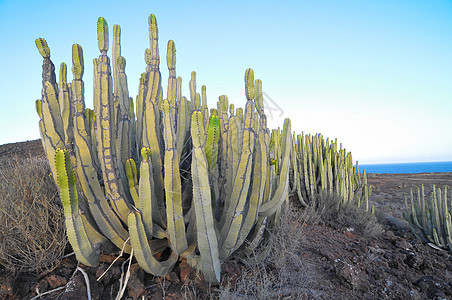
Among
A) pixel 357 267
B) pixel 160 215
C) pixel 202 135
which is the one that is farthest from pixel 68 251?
pixel 357 267

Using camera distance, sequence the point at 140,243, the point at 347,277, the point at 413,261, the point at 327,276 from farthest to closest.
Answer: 1. the point at 413,261
2. the point at 327,276
3. the point at 347,277
4. the point at 140,243

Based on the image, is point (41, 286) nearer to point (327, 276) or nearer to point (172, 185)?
point (172, 185)

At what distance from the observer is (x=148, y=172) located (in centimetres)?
225

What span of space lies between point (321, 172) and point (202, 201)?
4609 mm

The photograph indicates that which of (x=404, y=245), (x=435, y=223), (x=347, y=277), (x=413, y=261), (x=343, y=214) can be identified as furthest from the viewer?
(x=343, y=214)

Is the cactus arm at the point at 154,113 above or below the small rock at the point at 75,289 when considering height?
above

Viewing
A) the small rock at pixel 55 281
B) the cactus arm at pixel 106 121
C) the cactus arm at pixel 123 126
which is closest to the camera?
the small rock at pixel 55 281

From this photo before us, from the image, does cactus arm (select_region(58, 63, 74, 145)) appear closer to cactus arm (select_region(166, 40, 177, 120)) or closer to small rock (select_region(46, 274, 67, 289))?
cactus arm (select_region(166, 40, 177, 120))

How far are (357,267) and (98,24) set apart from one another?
4.21 metres

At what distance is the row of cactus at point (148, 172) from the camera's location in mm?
2180

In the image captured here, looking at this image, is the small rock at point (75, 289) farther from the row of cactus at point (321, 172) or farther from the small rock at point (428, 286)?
the row of cactus at point (321, 172)

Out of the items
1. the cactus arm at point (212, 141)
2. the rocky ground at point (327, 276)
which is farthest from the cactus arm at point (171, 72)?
the rocky ground at point (327, 276)

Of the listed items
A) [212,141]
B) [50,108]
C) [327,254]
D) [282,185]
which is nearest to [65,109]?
[50,108]

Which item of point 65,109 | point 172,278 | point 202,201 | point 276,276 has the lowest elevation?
point 276,276
